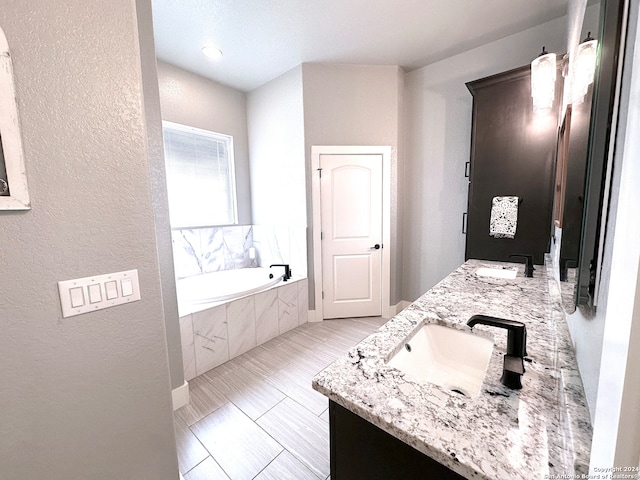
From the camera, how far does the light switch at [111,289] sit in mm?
915

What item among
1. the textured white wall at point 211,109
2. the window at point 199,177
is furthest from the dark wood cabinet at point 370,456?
the textured white wall at point 211,109

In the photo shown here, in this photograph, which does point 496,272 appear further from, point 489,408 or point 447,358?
point 489,408

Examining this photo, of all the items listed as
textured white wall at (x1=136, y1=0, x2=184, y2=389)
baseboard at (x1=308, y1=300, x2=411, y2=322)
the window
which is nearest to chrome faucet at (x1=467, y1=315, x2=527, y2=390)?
textured white wall at (x1=136, y1=0, x2=184, y2=389)

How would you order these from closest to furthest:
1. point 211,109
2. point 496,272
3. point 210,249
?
point 496,272
point 211,109
point 210,249

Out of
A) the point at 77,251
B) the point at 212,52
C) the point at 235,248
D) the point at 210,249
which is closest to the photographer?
the point at 77,251

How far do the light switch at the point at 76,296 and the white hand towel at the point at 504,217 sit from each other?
8.69 feet

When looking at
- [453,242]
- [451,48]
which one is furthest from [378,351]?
[451,48]

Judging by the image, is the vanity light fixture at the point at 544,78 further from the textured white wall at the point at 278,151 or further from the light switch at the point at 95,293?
the light switch at the point at 95,293

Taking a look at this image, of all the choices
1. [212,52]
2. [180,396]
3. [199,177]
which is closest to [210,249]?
[199,177]

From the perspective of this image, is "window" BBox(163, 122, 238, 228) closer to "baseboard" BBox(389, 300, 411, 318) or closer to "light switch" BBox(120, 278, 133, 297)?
"light switch" BBox(120, 278, 133, 297)

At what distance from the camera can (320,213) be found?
298 centimetres

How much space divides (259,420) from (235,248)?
2.33 meters

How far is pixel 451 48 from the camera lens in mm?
2588

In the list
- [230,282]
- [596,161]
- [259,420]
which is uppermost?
[596,161]
